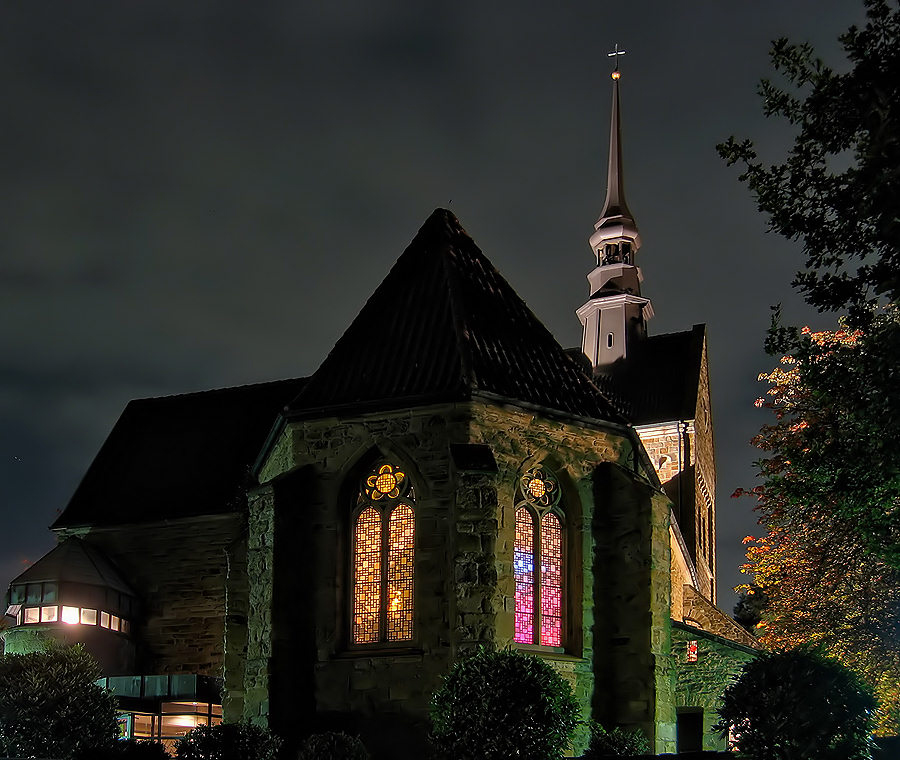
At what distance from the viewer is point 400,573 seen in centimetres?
2341

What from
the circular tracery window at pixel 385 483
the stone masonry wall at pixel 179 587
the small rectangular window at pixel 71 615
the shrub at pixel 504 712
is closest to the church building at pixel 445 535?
the circular tracery window at pixel 385 483

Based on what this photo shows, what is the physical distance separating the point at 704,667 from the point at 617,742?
656 cm

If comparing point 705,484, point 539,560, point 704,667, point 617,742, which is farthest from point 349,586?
point 705,484

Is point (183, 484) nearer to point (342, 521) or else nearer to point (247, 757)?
point (342, 521)

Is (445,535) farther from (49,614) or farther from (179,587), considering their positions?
(49,614)

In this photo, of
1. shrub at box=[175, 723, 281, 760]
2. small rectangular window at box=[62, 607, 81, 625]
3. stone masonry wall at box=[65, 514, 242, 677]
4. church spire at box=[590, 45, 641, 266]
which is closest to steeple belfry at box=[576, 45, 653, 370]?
church spire at box=[590, 45, 641, 266]

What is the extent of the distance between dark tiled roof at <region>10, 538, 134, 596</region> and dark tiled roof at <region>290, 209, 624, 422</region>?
12.4m

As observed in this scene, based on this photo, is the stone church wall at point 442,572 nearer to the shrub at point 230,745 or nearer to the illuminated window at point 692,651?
the shrub at point 230,745

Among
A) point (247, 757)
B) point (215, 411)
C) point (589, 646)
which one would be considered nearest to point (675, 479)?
point (215, 411)

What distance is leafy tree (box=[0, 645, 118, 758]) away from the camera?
19.9 m

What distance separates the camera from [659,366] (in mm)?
53094

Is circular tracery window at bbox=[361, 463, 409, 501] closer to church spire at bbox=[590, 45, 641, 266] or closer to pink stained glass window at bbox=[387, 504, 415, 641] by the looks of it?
pink stained glass window at bbox=[387, 504, 415, 641]

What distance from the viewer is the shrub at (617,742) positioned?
71.1 ft

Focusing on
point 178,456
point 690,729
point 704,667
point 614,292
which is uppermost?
point 614,292
